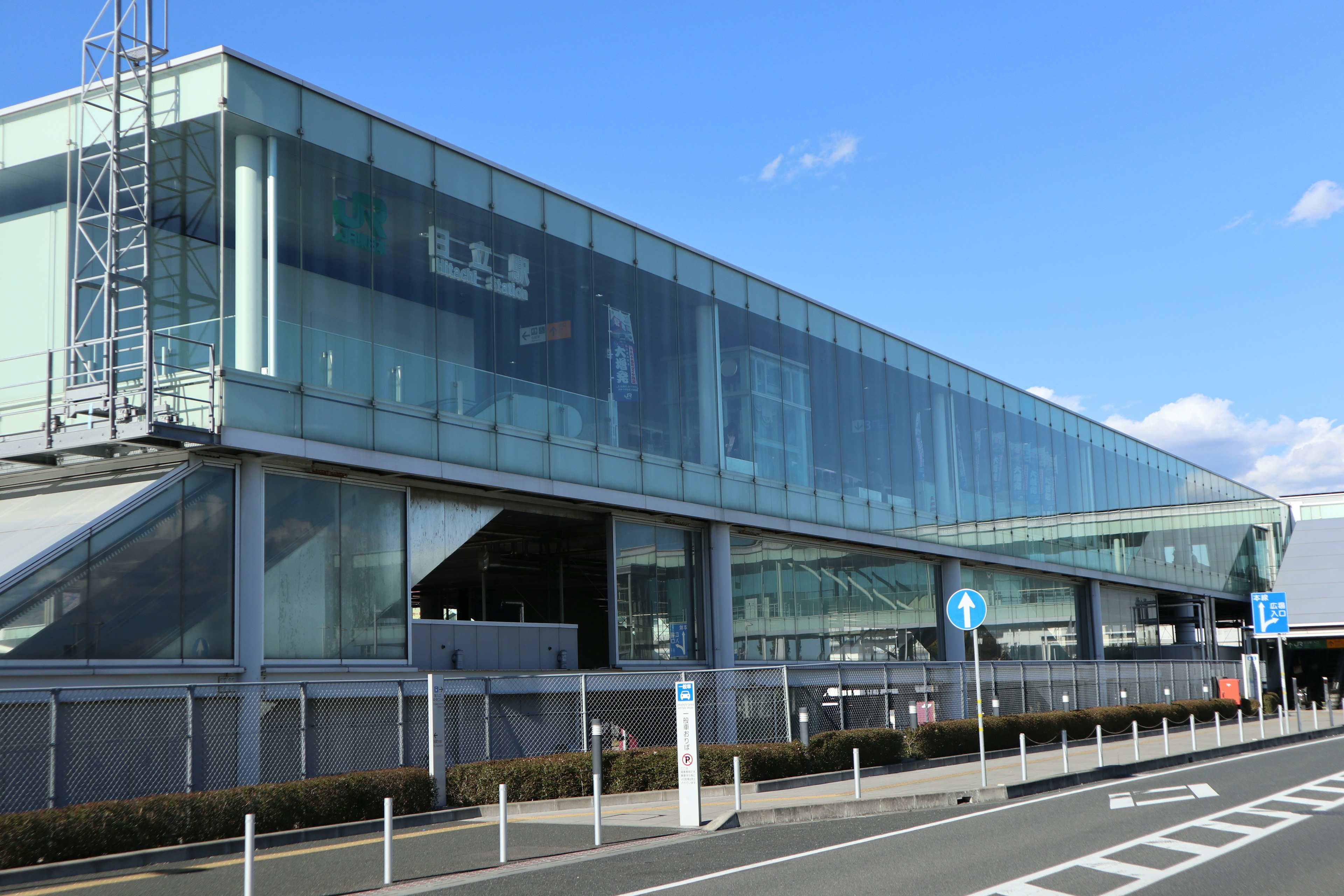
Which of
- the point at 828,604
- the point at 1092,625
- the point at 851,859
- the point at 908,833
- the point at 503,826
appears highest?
the point at 828,604

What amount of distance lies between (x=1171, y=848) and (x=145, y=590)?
13.7 metres

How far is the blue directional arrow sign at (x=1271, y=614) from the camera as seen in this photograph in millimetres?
40344

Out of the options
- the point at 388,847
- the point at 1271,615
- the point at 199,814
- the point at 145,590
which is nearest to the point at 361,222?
the point at 145,590

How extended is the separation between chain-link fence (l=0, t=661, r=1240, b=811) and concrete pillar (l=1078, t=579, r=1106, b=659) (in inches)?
741

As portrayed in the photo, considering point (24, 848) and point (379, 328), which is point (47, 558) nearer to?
point (24, 848)

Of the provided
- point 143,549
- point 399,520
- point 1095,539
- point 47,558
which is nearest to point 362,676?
point 399,520


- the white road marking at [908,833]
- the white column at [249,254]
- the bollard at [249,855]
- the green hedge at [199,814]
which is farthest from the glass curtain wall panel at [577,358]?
the white road marking at [908,833]

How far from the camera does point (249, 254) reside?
18.9m

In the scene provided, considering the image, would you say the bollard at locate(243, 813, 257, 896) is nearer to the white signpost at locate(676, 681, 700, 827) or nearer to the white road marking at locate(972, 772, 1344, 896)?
the white road marking at locate(972, 772, 1344, 896)

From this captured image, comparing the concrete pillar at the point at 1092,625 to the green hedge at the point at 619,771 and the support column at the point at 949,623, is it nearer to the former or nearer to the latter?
the support column at the point at 949,623

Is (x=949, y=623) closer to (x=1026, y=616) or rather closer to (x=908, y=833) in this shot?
(x=1026, y=616)

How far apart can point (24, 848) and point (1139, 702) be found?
36178 millimetres

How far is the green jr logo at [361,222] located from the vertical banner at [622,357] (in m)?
6.17

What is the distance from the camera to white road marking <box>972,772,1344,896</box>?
397 inches
